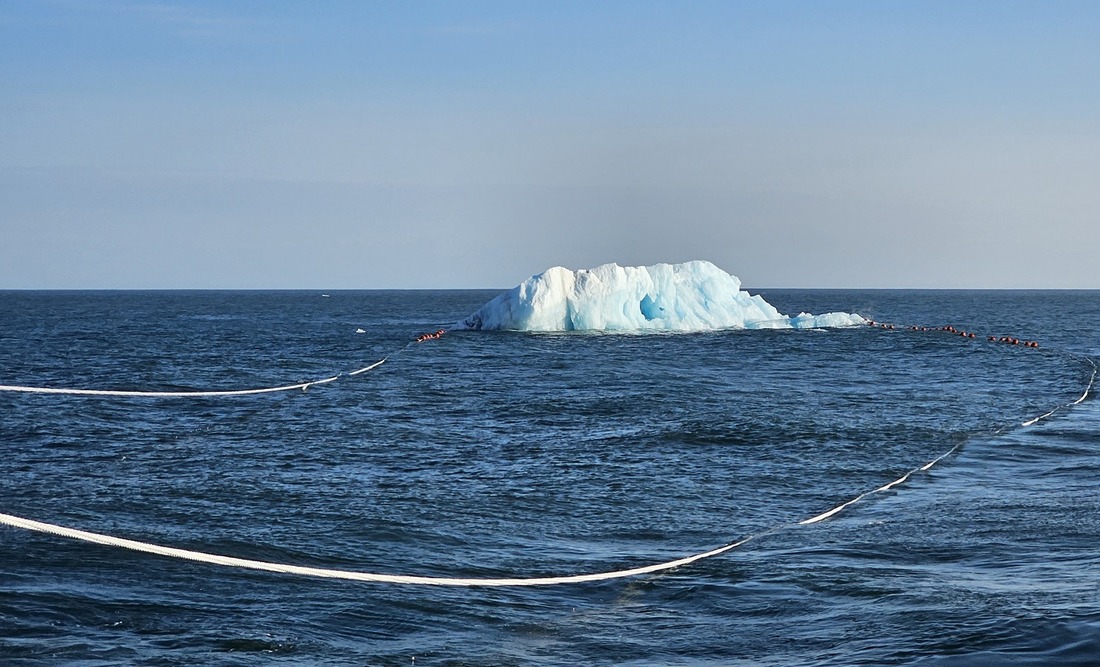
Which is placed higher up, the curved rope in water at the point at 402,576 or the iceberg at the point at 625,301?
the iceberg at the point at 625,301

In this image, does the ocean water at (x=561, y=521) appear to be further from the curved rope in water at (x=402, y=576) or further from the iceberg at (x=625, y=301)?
the iceberg at (x=625, y=301)

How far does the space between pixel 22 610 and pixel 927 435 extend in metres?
14.7

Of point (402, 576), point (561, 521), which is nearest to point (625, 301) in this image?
point (561, 521)

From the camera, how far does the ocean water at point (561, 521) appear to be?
862cm

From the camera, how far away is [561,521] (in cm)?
1297

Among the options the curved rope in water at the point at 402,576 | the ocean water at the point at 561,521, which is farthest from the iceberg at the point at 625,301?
the curved rope in water at the point at 402,576

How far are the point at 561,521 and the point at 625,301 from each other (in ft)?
118

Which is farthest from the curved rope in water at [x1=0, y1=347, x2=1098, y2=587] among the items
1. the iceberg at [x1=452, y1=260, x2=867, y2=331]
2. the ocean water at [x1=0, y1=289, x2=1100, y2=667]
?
the iceberg at [x1=452, y1=260, x2=867, y2=331]

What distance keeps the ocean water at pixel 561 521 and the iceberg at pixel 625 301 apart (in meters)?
18.2

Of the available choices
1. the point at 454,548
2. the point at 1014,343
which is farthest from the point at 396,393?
the point at 1014,343

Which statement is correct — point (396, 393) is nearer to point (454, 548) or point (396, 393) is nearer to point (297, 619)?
point (454, 548)

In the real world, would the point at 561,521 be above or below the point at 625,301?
below

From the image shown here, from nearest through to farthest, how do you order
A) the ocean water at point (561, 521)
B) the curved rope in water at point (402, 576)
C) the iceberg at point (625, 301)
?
the ocean water at point (561, 521) < the curved rope in water at point (402, 576) < the iceberg at point (625, 301)

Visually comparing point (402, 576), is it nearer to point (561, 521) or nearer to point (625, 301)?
point (561, 521)
